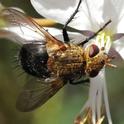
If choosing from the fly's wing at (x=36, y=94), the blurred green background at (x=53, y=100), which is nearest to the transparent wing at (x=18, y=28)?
the fly's wing at (x=36, y=94)

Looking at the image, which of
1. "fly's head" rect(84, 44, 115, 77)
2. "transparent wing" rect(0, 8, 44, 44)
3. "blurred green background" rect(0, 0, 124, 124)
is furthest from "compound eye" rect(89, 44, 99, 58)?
"blurred green background" rect(0, 0, 124, 124)

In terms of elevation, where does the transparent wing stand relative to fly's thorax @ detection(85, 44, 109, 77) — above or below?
above

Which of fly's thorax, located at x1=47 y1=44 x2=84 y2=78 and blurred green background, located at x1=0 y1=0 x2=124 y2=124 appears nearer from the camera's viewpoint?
fly's thorax, located at x1=47 y1=44 x2=84 y2=78

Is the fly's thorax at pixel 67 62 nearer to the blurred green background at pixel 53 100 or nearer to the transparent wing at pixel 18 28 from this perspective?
the transparent wing at pixel 18 28

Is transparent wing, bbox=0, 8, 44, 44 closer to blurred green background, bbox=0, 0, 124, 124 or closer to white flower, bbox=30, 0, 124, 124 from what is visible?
white flower, bbox=30, 0, 124, 124

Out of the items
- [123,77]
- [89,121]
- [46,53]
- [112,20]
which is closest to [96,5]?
[112,20]

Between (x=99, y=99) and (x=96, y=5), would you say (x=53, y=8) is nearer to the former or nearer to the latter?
(x=96, y=5)
